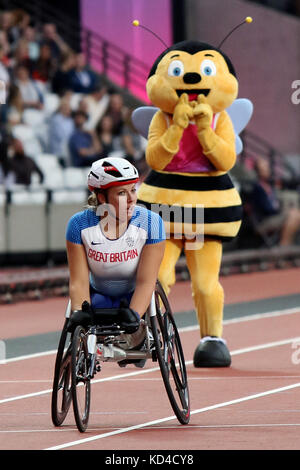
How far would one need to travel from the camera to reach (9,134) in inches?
718

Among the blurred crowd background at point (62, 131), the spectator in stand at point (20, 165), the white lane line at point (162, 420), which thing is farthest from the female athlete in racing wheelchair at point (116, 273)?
the spectator in stand at point (20, 165)

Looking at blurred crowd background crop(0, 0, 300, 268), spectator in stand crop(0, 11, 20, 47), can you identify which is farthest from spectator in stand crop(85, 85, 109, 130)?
spectator in stand crop(0, 11, 20, 47)

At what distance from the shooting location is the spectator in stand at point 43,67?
67.2 feet

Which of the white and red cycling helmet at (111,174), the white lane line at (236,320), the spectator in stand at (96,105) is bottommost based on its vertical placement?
the white lane line at (236,320)

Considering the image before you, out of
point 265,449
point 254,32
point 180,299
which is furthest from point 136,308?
point 254,32

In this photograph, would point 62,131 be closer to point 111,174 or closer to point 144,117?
point 144,117

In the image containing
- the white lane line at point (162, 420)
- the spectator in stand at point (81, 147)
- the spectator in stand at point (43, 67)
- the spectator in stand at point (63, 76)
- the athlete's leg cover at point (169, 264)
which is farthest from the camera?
the spectator in stand at point (63, 76)

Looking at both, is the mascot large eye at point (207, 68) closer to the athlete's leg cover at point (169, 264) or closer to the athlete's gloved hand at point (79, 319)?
the athlete's leg cover at point (169, 264)

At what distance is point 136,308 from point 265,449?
1.22 metres

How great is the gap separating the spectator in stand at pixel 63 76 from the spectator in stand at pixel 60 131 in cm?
158

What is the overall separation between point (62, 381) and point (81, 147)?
11.8m

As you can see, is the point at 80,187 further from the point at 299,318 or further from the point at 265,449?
the point at 265,449
